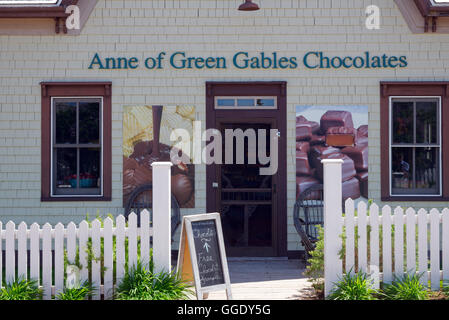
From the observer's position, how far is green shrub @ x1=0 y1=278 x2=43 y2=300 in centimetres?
729

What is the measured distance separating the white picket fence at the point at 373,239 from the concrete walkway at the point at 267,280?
0.80 m

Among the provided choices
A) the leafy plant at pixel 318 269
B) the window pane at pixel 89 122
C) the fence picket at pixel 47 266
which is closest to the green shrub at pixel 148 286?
the fence picket at pixel 47 266

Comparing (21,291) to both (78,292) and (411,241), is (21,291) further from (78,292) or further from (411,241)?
(411,241)

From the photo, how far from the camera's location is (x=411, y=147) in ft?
36.8

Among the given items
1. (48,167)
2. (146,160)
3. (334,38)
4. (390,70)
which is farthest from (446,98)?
(48,167)

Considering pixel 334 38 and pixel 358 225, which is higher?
pixel 334 38

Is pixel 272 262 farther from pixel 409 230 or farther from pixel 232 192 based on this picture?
pixel 409 230

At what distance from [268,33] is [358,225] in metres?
4.58

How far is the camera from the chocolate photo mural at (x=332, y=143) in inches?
438

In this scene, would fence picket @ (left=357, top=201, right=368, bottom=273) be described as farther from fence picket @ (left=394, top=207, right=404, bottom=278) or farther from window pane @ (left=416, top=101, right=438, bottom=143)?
window pane @ (left=416, top=101, right=438, bottom=143)

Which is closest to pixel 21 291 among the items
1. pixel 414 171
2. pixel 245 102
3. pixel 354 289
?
pixel 354 289

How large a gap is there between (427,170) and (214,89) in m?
3.93

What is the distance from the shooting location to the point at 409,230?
7746mm

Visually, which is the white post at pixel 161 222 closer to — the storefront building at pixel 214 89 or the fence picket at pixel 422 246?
the fence picket at pixel 422 246
